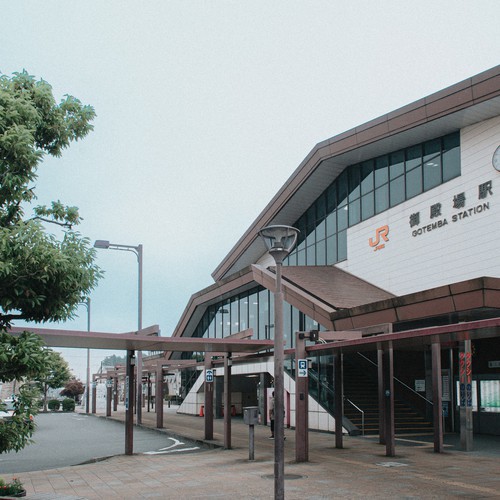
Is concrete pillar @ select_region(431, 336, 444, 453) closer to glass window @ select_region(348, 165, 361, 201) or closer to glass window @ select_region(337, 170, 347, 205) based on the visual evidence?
glass window @ select_region(348, 165, 361, 201)

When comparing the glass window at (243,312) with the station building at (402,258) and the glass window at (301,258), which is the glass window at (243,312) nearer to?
the station building at (402,258)

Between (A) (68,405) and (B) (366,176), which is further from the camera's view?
(A) (68,405)

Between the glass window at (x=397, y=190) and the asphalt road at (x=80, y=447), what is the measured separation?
1108cm

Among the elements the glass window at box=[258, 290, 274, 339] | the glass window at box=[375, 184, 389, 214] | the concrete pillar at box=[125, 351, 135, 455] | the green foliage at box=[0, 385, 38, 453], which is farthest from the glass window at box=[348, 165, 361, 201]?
the green foliage at box=[0, 385, 38, 453]

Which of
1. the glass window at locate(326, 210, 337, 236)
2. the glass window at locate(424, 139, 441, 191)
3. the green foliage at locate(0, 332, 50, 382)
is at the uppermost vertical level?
Result: the glass window at locate(424, 139, 441, 191)

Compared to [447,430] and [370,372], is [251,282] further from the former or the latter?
[447,430]

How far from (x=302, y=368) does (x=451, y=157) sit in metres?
9.78

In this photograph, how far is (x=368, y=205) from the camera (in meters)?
26.1

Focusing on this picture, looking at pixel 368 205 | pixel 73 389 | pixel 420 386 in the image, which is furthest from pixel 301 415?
pixel 73 389

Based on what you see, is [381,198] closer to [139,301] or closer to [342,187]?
[342,187]

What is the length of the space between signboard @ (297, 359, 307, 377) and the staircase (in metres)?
7.54

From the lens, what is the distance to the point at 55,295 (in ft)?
29.0

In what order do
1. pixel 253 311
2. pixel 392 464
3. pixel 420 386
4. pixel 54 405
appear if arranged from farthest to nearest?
pixel 54 405, pixel 253 311, pixel 420 386, pixel 392 464

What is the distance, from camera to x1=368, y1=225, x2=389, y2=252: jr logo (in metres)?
24.5
